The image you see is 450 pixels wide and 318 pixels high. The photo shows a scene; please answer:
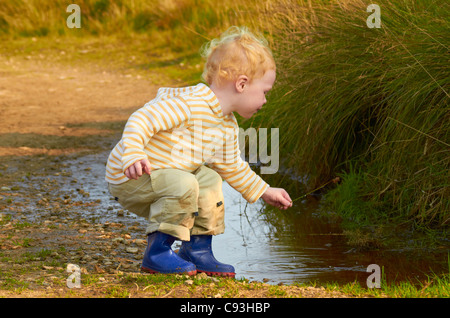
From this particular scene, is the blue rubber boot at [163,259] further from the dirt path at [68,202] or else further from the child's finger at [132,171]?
the child's finger at [132,171]

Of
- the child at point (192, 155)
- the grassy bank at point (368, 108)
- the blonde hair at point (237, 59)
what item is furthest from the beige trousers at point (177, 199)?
the grassy bank at point (368, 108)

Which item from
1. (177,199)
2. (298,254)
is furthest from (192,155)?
(298,254)

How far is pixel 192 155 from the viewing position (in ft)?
9.68

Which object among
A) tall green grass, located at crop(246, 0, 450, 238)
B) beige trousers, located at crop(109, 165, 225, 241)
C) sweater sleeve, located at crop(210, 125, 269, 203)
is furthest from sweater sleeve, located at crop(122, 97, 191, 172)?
tall green grass, located at crop(246, 0, 450, 238)

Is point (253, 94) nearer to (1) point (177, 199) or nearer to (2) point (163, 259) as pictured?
(1) point (177, 199)

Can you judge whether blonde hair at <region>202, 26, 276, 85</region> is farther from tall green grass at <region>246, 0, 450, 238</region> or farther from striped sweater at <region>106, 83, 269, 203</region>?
tall green grass at <region>246, 0, 450, 238</region>

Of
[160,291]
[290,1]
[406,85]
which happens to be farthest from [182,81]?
[160,291]

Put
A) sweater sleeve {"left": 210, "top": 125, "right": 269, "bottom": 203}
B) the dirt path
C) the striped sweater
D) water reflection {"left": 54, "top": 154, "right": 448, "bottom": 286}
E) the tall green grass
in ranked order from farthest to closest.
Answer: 1. the tall green grass
2. water reflection {"left": 54, "top": 154, "right": 448, "bottom": 286}
3. sweater sleeve {"left": 210, "top": 125, "right": 269, "bottom": 203}
4. the striped sweater
5. the dirt path

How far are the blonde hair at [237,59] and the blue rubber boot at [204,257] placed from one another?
68cm

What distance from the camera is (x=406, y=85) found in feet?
12.6

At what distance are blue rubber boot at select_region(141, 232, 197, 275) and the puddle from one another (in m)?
0.35

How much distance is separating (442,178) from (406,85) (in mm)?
563

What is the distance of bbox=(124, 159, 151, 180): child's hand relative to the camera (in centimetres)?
265

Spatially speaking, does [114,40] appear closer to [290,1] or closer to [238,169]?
[290,1]
